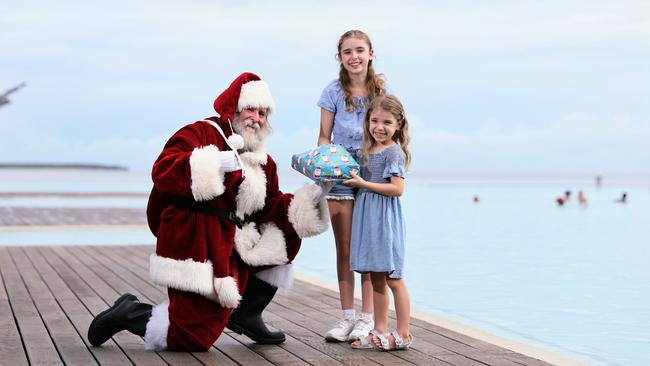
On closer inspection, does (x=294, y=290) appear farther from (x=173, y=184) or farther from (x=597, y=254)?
(x=597, y=254)

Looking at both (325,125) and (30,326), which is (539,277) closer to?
(325,125)

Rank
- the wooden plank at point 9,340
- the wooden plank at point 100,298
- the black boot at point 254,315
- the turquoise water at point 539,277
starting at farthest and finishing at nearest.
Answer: the turquoise water at point 539,277, the black boot at point 254,315, the wooden plank at point 100,298, the wooden plank at point 9,340

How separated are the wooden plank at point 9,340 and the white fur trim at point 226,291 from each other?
2.89 ft

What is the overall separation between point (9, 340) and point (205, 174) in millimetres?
1420

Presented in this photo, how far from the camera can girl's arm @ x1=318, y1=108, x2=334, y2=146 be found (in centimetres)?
466

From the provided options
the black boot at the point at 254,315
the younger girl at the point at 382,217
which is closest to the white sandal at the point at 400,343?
the younger girl at the point at 382,217

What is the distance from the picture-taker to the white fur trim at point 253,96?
14.1ft

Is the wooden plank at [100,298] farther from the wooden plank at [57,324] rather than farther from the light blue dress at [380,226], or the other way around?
the light blue dress at [380,226]

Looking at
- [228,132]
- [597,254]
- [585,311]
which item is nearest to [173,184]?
[228,132]

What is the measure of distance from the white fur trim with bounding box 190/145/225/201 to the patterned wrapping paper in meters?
0.46

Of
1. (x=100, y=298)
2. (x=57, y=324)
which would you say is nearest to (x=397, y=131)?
(x=57, y=324)

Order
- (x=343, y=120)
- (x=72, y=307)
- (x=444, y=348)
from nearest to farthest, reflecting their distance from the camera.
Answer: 1. (x=444, y=348)
2. (x=343, y=120)
3. (x=72, y=307)

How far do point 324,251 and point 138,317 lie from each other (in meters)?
6.77

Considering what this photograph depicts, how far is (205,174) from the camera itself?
3898 mm
